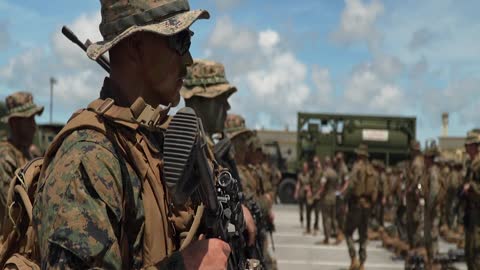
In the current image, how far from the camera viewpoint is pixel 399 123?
79.0 feet

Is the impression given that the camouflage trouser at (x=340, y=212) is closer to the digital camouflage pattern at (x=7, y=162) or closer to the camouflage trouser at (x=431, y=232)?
the camouflage trouser at (x=431, y=232)

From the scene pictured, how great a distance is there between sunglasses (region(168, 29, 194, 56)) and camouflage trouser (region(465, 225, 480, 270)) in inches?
257

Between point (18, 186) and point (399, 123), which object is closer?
point (18, 186)

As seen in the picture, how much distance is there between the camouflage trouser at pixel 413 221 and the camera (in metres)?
11.2

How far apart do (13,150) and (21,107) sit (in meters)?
0.52

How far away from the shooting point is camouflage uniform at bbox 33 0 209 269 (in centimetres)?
144

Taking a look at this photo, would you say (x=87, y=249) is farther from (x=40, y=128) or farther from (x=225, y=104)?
(x=40, y=128)

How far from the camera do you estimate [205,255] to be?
164cm

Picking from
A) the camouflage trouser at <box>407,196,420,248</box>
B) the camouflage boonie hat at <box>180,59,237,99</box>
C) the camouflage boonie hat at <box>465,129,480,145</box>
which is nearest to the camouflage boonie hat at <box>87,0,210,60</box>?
the camouflage boonie hat at <box>180,59,237,99</box>

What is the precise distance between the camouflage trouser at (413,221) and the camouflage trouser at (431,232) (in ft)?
3.16

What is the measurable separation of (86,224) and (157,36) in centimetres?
61

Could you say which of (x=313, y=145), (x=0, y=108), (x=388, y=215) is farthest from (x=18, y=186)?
(x=313, y=145)

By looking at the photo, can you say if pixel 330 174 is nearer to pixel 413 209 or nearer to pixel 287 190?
pixel 413 209

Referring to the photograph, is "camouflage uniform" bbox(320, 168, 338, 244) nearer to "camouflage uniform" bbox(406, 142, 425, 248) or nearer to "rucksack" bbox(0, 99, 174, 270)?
"camouflage uniform" bbox(406, 142, 425, 248)
